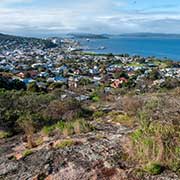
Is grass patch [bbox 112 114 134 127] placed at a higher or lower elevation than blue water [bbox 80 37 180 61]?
higher

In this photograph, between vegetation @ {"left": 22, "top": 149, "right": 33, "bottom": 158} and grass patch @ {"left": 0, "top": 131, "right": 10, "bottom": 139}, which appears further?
grass patch @ {"left": 0, "top": 131, "right": 10, "bottom": 139}

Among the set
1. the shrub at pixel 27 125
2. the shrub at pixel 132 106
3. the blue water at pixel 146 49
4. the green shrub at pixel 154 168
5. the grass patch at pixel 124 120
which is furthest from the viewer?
the blue water at pixel 146 49

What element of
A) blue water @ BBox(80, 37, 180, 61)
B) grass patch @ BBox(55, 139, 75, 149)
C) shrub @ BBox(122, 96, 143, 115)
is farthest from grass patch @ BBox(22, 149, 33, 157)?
blue water @ BBox(80, 37, 180, 61)

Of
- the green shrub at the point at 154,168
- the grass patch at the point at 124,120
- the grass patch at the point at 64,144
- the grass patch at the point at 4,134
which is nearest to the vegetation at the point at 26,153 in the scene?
the grass patch at the point at 64,144

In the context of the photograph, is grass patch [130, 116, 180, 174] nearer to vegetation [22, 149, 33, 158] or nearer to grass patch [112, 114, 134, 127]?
vegetation [22, 149, 33, 158]

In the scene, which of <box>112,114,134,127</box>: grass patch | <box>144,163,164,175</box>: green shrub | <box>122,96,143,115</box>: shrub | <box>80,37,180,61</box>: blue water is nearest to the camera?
<box>144,163,164,175</box>: green shrub

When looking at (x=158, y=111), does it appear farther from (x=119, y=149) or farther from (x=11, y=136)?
(x=11, y=136)

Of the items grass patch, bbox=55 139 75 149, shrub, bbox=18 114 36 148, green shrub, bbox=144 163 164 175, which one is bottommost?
shrub, bbox=18 114 36 148

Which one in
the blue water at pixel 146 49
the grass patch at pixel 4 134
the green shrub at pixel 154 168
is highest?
the green shrub at pixel 154 168

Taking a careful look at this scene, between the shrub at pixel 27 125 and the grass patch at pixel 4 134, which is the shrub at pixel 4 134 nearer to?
the grass patch at pixel 4 134

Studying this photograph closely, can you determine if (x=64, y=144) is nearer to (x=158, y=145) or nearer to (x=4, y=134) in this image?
(x=158, y=145)

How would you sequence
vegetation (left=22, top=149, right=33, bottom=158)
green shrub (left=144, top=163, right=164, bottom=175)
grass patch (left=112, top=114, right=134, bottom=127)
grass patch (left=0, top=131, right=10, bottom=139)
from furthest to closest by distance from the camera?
grass patch (left=0, top=131, right=10, bottom=139), grass patch (left=112, top=114, right=134, bottom=127), vegetation (left=22, top=149, right=33, bottom=158), green shrub (left=144, top=163, right=164, bottom=175)

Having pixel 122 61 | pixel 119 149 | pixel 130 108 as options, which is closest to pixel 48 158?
pixel 119 149
